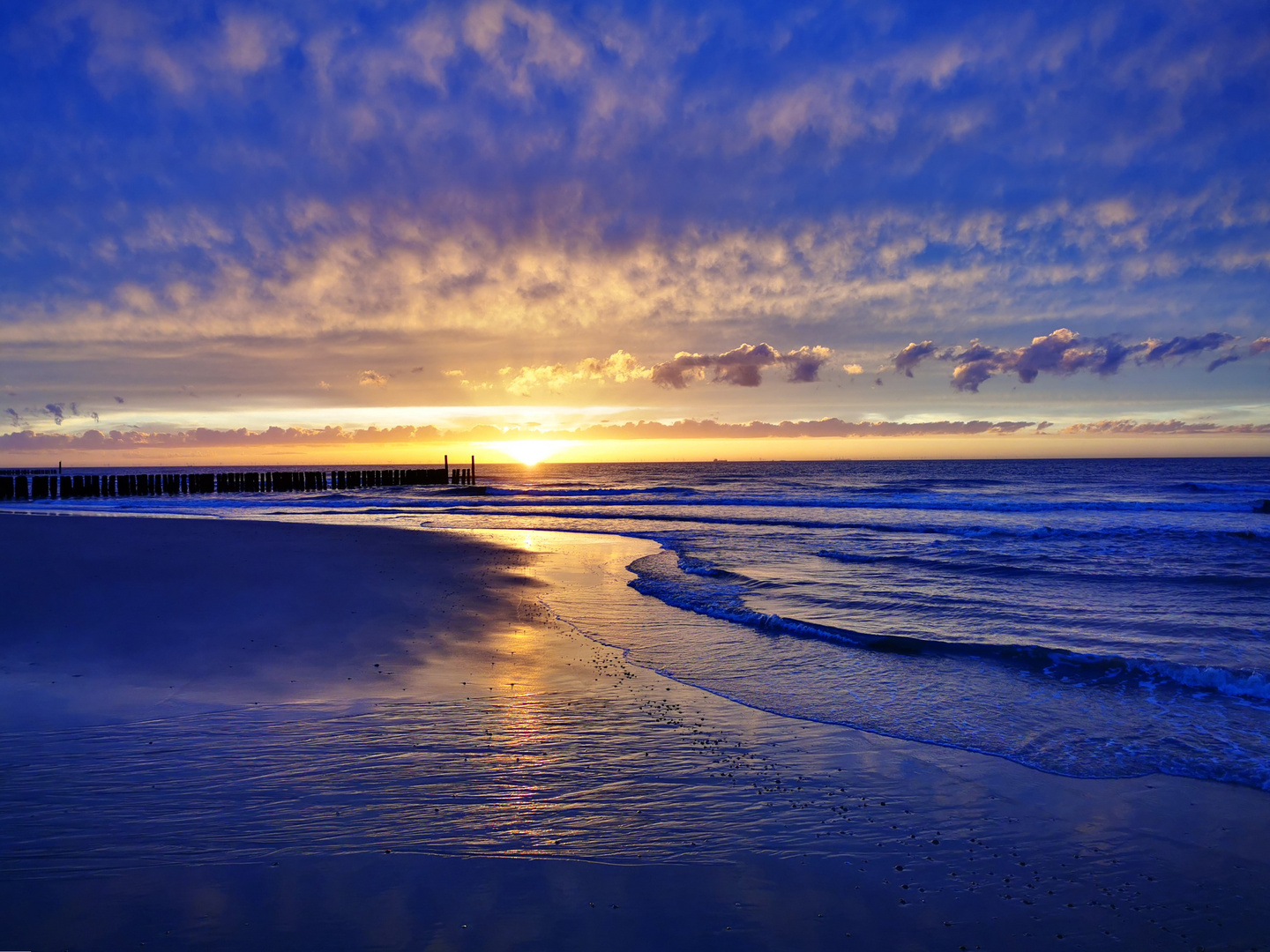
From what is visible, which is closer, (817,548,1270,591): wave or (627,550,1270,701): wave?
(627,550,1270,701): wave

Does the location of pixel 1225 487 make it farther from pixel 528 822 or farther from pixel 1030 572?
Result: pixel 528 822

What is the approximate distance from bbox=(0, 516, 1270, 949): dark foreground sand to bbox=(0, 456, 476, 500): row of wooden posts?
52.6 m

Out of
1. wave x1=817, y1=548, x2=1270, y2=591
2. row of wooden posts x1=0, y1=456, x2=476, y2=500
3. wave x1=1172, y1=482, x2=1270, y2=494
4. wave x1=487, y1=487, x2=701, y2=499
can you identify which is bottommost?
wave x1=817, y1=548, x2=1270, y2=591

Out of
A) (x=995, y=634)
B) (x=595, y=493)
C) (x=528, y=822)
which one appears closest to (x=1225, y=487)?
(x=595, y=493)

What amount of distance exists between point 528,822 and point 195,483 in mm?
65215

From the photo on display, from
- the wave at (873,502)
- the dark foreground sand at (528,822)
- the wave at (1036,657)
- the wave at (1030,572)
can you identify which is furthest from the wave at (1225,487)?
the dark foreground sand at (528,822)

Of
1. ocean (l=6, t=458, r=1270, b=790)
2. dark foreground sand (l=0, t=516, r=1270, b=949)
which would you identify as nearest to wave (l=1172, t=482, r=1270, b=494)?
ocean (l=6, t=458, r=1270, b=790)

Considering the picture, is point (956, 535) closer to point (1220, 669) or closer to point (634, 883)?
point (1220, 669)

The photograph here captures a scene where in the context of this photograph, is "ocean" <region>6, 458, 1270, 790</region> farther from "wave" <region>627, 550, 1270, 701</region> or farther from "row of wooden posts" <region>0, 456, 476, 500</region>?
"row of wooden posts" <region>0, 456, 476, 500</region>

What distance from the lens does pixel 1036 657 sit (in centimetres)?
919

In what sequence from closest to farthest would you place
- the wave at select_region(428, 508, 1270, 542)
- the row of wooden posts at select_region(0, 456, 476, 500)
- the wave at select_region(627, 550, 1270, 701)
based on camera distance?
the wave at select_region(627, 550, 1270, 701)
the wave at select_region(428, 508, 1270, 542)
the row of wooden posts at select_region(0, 456, 476, 500)

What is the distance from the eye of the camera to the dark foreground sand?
3.59 m

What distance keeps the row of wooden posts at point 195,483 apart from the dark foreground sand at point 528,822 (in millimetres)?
52569

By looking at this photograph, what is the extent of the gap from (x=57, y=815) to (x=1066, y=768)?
24.9ft
